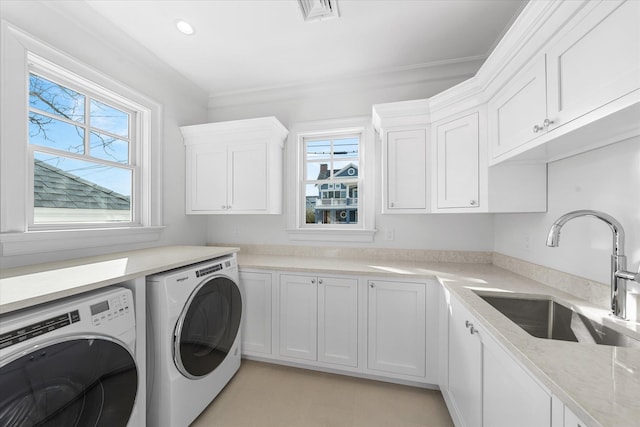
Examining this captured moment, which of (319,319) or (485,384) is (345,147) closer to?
(319,319)

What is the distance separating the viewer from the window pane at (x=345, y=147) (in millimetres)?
2674

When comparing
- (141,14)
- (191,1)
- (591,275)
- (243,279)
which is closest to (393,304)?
(591,275)

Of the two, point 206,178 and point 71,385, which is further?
point 206,178

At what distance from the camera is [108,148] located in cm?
207

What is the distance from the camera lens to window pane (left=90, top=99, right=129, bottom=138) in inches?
77.7

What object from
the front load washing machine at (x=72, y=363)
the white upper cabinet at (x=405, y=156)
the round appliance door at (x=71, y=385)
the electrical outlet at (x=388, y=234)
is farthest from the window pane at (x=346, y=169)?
the round appliance door at (x=71, y=385)

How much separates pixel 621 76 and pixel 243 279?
2333 millimetres

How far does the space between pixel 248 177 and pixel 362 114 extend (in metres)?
1.29

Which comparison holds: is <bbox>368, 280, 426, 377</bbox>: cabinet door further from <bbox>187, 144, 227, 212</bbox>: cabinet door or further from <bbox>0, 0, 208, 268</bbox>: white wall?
<bbox>0, 0, 208, 268</bbox>: white wall

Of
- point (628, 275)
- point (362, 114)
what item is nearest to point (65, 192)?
point (362, 114)

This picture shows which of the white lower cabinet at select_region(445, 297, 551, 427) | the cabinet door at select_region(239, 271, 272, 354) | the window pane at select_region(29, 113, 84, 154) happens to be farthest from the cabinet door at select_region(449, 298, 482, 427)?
the window pane at select_region(29, 113, 84, 154)

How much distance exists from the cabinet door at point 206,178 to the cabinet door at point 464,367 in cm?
218

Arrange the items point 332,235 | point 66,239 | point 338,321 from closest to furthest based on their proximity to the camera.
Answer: point 66,239 → point 338,321 → point 332,235

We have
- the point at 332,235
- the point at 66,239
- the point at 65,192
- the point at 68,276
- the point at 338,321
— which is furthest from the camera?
the point at 332,235
